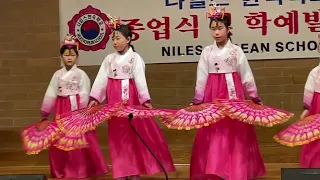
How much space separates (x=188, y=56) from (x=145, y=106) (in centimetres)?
108

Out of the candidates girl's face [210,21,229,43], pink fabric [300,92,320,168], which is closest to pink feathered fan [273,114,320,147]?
pink fabric [300,92,320,168]

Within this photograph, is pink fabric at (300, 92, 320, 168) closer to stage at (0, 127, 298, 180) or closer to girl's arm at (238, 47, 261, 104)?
girl's arm at (238, 47, 261, 104)

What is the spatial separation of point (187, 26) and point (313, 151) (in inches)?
56.9

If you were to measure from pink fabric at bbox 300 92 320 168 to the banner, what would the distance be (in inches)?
38.0

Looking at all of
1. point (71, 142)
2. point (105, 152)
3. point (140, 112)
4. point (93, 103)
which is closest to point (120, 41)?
point (93, 103)

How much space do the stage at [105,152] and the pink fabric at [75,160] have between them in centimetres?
31

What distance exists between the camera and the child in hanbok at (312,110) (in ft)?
9.46

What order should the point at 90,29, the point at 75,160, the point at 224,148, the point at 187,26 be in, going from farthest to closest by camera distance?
the point at 90,29
the point at 187,26
the point at 75,160
the point at 224,148

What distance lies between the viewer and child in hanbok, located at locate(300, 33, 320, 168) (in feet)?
9.46

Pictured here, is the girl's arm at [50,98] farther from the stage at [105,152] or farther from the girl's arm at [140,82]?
the girl's arm at [140,82]

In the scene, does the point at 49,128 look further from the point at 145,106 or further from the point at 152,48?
the point at 152,48

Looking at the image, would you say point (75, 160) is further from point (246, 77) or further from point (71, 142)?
point (246, 77)

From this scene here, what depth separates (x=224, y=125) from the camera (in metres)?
2.85

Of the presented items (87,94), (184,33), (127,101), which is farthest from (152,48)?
(127,101)
